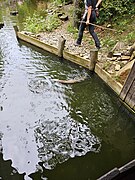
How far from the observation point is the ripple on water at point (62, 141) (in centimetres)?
480

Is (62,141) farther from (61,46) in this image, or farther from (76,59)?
(61,46)

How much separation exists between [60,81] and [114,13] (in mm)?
4285

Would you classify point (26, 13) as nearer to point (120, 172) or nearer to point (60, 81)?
point (60, 81)

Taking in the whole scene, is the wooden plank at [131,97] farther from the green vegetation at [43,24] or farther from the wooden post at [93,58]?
the green vegetation at [43,24]

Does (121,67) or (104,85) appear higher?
(121,67)

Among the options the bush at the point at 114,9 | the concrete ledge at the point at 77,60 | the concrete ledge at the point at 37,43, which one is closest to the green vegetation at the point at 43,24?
the concrete ledge at the point at 37,43

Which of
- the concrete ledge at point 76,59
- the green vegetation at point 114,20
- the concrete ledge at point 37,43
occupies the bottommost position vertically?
the concrete ledge at point 37,43

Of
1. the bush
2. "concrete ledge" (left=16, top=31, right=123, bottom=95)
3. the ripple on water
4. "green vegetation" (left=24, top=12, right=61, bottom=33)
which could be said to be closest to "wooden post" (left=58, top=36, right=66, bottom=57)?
"concrete ledge" (left=16, top=31, right=123, bottom=95)

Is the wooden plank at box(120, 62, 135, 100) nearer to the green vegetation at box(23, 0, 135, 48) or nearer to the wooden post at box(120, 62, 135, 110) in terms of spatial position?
the wooden post at box(120, 62, 135, 110)

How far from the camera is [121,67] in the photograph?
23.5 ft

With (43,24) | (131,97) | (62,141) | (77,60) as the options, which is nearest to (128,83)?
(131,97)

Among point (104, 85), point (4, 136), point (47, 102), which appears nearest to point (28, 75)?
point (47, 102)

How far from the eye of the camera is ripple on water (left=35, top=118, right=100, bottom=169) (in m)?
4.80

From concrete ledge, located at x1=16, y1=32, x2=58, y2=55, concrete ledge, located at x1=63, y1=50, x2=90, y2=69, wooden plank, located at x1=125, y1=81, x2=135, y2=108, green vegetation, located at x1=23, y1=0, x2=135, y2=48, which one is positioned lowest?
concrete ledge, located at x1=16, y1=32, x2=58, y2=55
